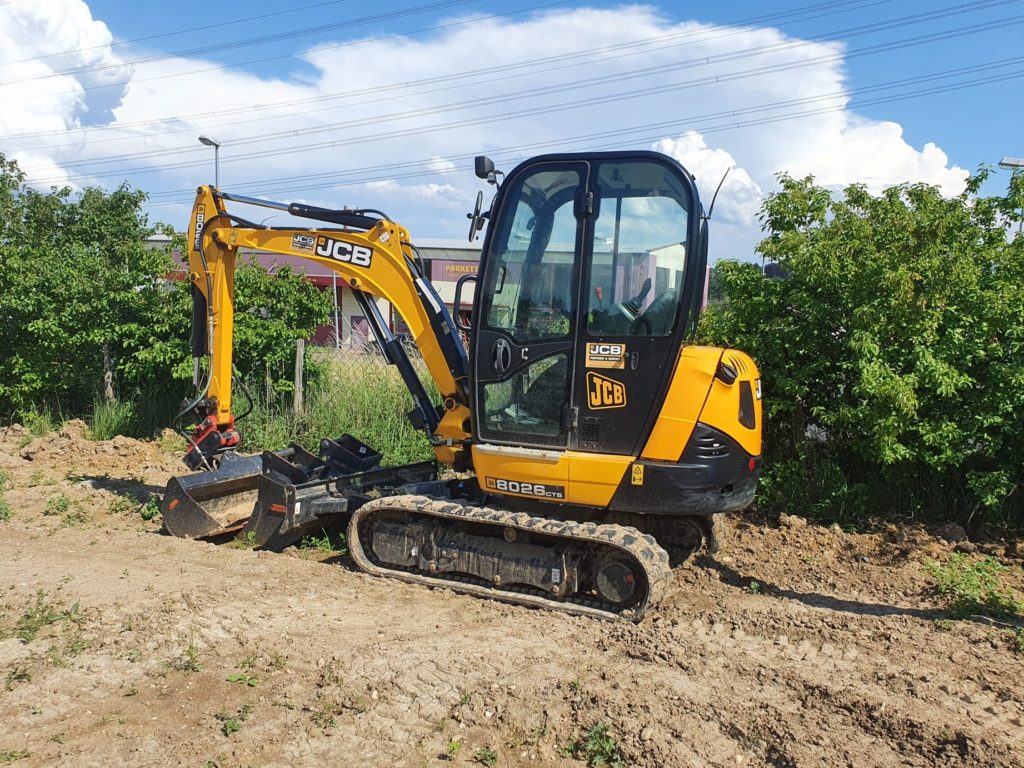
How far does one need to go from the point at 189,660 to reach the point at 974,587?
16.4ft

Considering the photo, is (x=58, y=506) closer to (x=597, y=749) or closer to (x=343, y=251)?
(x=343, y=251)

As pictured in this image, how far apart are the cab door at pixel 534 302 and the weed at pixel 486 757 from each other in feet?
7.22

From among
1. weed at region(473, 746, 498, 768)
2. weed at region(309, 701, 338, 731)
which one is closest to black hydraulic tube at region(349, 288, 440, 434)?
weed at region(309, 701, 338, 731)

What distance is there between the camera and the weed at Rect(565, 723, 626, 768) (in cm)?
353

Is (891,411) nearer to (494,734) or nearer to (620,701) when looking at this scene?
(620,701)

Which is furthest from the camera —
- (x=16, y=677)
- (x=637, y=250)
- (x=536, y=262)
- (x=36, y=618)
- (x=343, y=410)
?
(x=343, y=410)

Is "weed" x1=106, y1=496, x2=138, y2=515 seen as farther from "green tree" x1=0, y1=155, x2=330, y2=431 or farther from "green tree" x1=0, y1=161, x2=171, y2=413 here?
"green tree" x1=0, y1=161, x2=171, y2=413

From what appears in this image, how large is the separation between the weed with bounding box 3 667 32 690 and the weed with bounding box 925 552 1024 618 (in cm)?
536

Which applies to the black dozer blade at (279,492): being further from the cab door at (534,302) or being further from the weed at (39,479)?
the weed at (39,479)

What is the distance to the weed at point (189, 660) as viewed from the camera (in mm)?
4379

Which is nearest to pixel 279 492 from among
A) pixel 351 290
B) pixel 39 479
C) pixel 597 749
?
pixel 351 290

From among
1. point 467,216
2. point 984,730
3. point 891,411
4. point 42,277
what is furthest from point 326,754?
point 42,277

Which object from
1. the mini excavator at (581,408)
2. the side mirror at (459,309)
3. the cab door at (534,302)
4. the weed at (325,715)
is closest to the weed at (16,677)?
the weed at (325,715)

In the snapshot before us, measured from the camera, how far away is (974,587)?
581 centimetres
